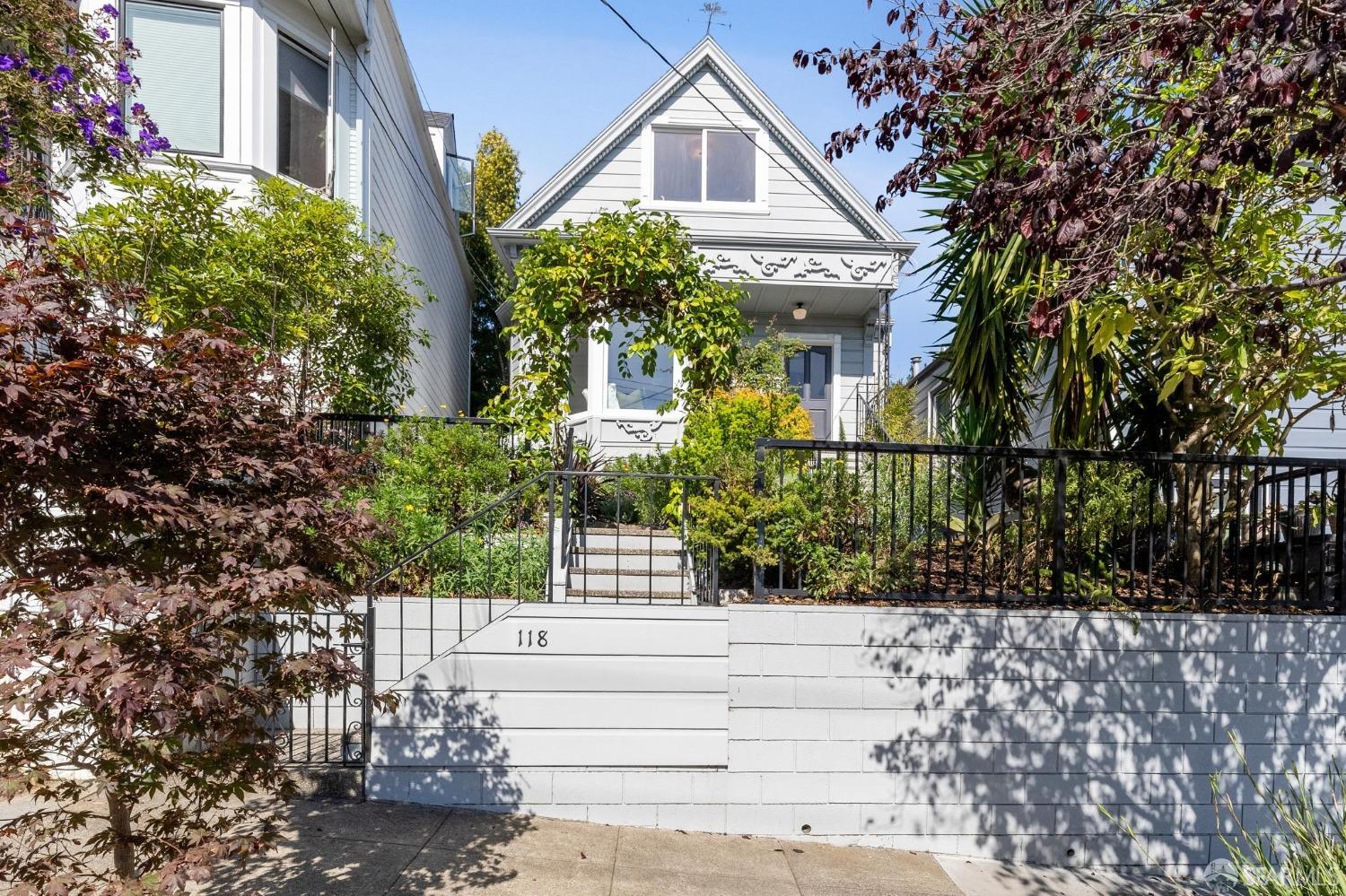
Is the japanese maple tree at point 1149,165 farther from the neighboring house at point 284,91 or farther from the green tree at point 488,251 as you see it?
the green tree at point 488,251

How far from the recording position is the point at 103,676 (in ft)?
9.27

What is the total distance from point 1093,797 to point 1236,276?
3666mm

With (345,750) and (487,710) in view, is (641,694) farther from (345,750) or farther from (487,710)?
(345,750)

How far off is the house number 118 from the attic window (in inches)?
291

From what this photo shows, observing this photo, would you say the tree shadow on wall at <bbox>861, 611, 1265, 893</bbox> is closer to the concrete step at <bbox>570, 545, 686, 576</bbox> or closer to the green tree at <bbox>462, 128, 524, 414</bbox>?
the concrete step at <bbox>570, 545, 686, 576</bbox>

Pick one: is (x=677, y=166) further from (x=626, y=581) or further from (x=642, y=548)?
(x=626, y=581)

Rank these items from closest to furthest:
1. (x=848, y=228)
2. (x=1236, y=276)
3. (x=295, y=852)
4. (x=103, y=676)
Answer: (x=103, y=676) → (x=295, y=852) → (x=1236, y=276) → (x=848, y=228)

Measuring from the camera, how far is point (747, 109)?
37.9ft

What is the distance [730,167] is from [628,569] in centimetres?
681

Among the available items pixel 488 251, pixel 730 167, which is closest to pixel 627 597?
pixel 730 167

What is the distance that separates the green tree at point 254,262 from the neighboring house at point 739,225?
10.6ft

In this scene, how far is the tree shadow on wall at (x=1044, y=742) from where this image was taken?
5758mm

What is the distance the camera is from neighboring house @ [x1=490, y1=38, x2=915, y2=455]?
1075 cm

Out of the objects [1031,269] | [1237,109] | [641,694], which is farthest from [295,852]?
[1031,269]
